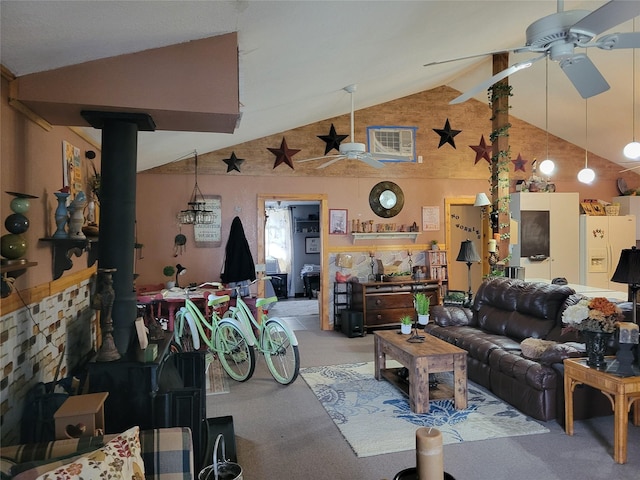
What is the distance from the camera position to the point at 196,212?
6348mm

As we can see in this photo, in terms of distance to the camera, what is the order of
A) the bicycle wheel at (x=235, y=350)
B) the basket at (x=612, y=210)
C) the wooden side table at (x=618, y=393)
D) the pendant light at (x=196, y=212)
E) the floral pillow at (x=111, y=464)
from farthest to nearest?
the basket at (x=612, y=210)
the pendant light at (x=196, y=212)
the bicycle wheel at (x=235, y=350)
the wooden side table at (x=618, y=393)
the floral pillow at (x=111, y=464)

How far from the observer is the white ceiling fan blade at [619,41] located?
2.48m

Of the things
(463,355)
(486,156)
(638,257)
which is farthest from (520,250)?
(463,355)

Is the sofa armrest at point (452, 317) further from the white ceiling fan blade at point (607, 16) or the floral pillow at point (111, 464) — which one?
the floral pillow at point (111, 464)

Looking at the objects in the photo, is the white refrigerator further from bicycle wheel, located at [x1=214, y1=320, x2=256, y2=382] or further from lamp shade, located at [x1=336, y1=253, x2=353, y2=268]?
bicycle wheel, located at [x1=214, y1=320, x2=256, y2=382]

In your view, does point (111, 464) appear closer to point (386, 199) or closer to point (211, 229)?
point (211, 229)

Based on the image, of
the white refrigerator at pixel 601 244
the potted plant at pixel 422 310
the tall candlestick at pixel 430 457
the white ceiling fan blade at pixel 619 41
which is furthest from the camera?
the white refrigerator at pixel 601 244

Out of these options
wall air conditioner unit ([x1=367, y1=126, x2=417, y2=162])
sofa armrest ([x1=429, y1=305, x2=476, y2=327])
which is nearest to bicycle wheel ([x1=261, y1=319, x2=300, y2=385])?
sofa armrest ([x1=429, y1=305, x2=476, y2=327])

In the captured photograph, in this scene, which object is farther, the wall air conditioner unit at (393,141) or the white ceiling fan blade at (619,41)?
the wall air conditioner unit at (393,141)

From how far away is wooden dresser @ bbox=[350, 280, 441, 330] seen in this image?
6.79m

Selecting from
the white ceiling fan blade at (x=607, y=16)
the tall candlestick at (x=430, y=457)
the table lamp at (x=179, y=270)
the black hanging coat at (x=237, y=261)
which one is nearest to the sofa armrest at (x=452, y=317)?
the black hanging coat at (x=237, y=261)

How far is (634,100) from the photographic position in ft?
20.6

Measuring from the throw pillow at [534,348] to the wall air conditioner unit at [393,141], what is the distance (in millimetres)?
4177

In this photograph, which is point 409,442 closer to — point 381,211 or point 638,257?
point 638,257
